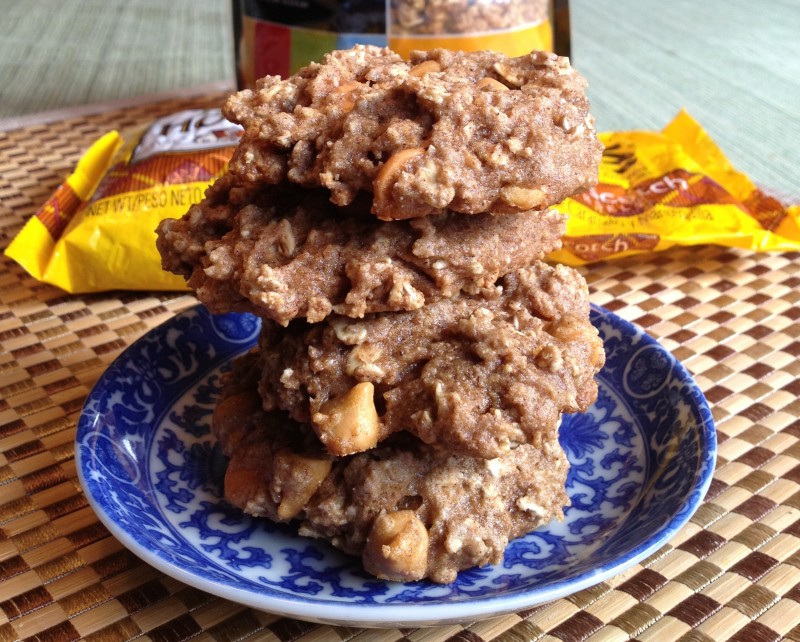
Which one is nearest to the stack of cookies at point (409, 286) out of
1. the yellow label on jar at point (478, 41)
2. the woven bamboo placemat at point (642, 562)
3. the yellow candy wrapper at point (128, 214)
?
the woven bamboo placemat at point (642, 562)

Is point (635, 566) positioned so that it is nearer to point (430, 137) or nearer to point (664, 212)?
point (430, 137)

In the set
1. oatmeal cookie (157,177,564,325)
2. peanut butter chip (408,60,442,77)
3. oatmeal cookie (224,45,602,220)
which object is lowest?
oatmeal cookie (157,177,564,325)

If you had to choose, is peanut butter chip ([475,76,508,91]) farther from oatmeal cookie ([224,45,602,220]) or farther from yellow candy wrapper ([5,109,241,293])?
yellow candy wrapper ([5,109,241,293])

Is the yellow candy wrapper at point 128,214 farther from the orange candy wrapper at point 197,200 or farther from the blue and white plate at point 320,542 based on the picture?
the blue and white plate at point 320,542

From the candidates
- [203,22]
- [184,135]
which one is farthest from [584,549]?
[203,22]

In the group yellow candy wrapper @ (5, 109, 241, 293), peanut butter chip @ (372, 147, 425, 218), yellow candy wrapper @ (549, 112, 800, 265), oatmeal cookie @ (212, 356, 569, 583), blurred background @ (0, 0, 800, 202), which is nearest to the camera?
peanut butter chip @ (372, 147, 425, 218)

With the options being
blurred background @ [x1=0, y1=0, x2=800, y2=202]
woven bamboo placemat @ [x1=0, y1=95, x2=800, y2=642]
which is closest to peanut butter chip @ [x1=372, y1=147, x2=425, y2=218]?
woven bamboo placemat @ [x1=0, y1=95, x2=800, y2=642]

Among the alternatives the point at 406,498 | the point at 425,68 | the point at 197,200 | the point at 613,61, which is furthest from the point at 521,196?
the point at 613,61
